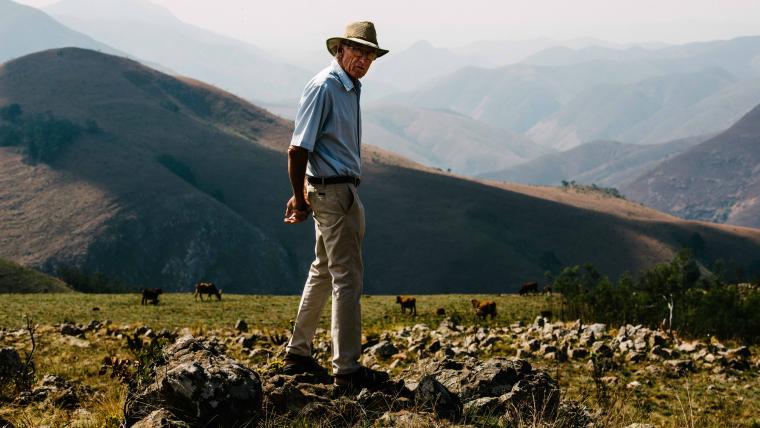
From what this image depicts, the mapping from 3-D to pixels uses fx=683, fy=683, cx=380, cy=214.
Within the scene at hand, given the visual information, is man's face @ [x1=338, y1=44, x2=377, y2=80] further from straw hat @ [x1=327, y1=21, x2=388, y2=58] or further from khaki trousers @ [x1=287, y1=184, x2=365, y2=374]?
khaki trousers @ [x1=287, y1=184, x2=365, y2=374]

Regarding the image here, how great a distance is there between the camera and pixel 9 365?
955 cm

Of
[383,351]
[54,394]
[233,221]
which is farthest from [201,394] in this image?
[233,221]

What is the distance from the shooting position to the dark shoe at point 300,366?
790cm

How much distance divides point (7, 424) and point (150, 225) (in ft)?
411

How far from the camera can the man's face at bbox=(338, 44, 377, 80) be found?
7410 millimetres

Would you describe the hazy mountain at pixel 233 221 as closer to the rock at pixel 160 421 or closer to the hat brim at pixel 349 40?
the hat brim at pixel 349 40

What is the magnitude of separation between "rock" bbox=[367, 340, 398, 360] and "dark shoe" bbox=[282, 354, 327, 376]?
13.9 feet

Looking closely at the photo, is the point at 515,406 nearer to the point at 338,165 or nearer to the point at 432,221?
the point at 338,165

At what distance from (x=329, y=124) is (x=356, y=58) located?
2.57 ft

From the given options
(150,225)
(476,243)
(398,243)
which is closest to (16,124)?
(150,225)

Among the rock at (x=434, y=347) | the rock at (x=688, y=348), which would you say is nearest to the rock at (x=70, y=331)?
the rock at (x=434, y=347)

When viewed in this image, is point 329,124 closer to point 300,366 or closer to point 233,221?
point 300,366

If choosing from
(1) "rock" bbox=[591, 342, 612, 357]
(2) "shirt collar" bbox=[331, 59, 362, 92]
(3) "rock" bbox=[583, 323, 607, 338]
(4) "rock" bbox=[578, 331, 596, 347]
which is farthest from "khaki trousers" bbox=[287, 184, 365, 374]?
(3) "rock" bbox=[583, 323, 607, 338]

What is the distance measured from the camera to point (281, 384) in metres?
7.23
